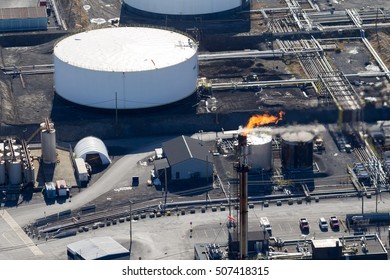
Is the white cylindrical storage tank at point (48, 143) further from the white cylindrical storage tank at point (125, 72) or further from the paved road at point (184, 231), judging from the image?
the white cylindrical storage tank at point (125, 72)

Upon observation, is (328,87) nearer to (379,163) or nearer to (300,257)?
(379,163)

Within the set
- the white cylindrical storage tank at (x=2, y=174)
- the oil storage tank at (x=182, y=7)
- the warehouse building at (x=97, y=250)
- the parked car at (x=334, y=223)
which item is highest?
the oil storage tank at (x=182, y=7)

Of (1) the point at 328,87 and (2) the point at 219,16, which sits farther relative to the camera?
(2) the point at 219,16

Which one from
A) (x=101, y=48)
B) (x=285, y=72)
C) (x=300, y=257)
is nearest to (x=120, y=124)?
(x=101, y=48)

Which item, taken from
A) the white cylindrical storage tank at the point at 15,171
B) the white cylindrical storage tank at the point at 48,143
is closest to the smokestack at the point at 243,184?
the white cylindrical storage tank at the point at 15,171

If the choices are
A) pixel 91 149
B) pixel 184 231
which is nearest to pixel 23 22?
pixel 91 149

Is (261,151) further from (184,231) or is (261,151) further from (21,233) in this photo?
(21,233)

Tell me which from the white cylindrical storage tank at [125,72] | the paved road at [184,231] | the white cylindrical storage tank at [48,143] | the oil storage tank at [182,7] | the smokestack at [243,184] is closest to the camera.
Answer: the smokestack at [243,184]
